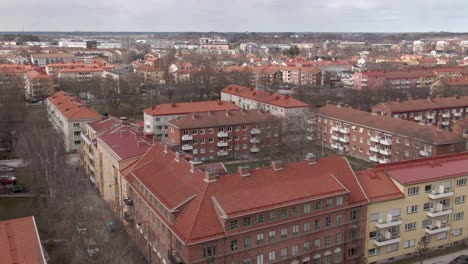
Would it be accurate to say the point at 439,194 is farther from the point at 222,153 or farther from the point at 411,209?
the point at 222,153

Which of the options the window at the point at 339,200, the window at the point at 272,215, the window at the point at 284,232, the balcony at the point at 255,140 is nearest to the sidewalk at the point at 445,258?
the window at the point at 339,200

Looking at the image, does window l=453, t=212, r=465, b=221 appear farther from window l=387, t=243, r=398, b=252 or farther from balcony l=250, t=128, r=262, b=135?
balcony l=250, t=128, r=262, b=135

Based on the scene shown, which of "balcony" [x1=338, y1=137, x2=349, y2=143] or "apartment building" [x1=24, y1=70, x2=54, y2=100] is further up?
"apartment building" [x1=24, y1=70, x2=54, y2=100]

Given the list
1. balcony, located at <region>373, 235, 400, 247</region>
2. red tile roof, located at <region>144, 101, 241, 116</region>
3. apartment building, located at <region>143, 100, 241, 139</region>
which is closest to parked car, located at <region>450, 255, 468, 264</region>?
balcony, located at <region>373, 235, 400, 247</region>

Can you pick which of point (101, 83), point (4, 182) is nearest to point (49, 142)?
point (4, 182)

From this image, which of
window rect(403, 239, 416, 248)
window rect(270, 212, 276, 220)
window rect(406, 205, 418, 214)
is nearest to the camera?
window rect(270, 212, 276, 220)

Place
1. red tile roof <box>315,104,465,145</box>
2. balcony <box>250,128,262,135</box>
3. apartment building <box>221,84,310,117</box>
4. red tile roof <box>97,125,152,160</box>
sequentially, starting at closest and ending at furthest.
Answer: red tile roof <box>97,125,152,160</box> < red tile roof <box>315,104,465,145</box> < balcony <box>250,128,262,135</box> < apartment building <box>221,84,310,117</box>

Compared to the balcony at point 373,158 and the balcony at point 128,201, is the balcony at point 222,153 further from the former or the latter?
the balcony at point 128,201
